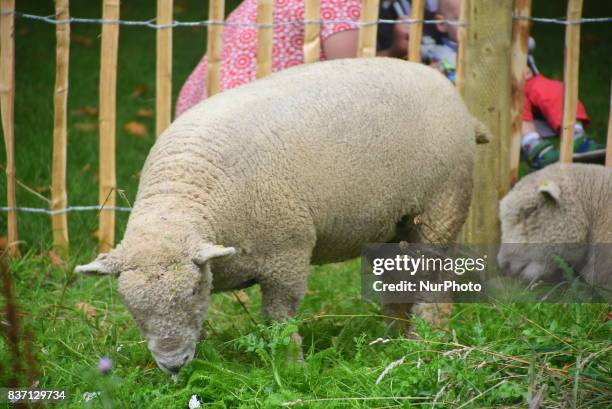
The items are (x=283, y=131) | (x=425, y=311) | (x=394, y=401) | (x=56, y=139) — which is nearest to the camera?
(x=394, y=401)

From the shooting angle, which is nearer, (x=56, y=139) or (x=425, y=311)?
(x=425, y=311)

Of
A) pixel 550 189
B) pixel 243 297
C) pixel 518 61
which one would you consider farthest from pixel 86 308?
pixel 518 61

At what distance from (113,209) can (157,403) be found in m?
2.06

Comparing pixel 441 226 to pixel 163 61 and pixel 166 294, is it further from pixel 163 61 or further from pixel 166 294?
pixel 163 61

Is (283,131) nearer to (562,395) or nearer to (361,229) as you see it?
(361,229)

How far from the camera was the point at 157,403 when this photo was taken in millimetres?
3062

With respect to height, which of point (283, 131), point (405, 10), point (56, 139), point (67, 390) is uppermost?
point (405, 10)

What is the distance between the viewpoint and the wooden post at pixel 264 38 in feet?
15.5

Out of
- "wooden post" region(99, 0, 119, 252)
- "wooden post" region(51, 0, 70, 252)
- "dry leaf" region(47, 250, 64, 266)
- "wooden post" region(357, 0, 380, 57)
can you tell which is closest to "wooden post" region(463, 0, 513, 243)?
"wooden post" region(357, 0, 380, 57)

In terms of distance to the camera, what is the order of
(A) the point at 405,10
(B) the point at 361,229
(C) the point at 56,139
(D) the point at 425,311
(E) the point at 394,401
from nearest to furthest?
(E) the point at 394,401
(B) the point at 361,229
(D) the point at 425,311
(C) the point at 56,139
(A) the point at 405,10

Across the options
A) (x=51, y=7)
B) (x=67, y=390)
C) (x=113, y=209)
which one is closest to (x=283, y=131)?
(x=67, y=390)

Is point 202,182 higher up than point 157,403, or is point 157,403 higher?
point 202,182

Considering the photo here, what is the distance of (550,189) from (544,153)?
2.90ft

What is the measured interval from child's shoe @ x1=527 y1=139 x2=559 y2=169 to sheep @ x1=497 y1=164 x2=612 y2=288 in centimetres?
62
